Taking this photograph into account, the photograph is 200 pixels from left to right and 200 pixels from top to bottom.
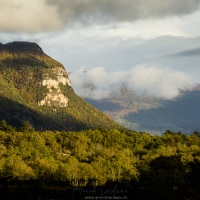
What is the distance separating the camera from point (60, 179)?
153125 millimetres

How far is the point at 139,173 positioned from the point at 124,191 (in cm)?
2530

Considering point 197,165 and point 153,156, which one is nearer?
point 197,165

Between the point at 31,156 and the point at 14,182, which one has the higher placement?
the point at 31,156

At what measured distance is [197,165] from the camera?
536 ft

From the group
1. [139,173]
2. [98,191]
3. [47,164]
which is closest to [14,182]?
[47,164]

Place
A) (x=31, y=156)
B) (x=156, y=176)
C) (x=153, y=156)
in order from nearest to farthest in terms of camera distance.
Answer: (x=156, y=176) < (x=31, y=156) < (x=153, y=156)

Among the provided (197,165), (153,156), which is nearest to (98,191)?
(197,165)

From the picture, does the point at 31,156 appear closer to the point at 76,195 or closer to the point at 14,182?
the point at 14,182

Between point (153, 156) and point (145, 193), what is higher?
point (153, 156)

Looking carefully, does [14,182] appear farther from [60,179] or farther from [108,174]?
[108,174]

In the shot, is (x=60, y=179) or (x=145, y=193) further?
(x=60, y=179)

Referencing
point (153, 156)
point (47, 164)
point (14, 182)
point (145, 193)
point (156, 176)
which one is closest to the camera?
point (145, 193)

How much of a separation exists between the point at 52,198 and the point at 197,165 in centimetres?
6527

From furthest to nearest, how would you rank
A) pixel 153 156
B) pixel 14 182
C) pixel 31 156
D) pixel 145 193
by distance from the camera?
pixel 153 156 < pixel 31 156 < pixel 14 182 < pixel 145 193
